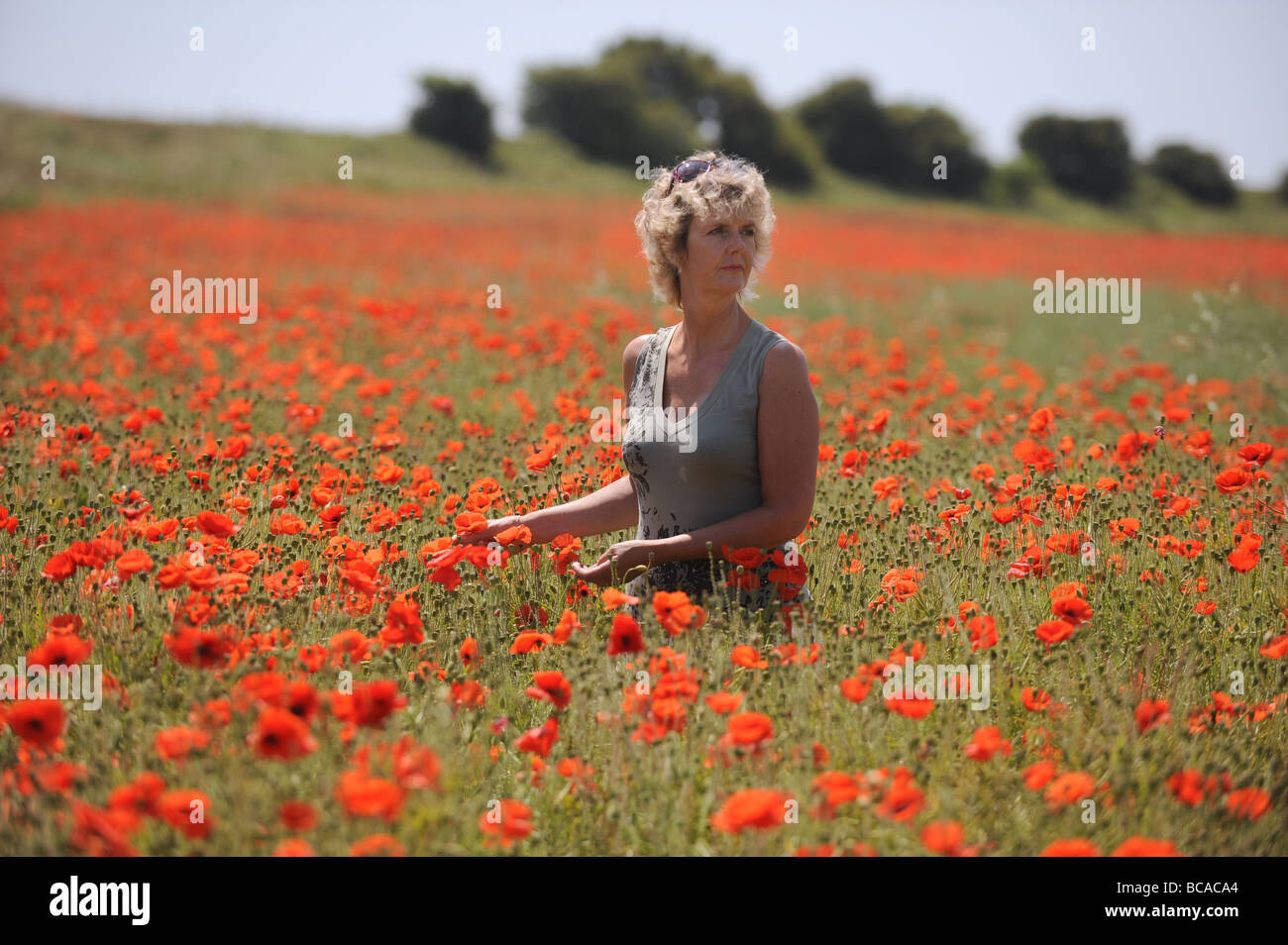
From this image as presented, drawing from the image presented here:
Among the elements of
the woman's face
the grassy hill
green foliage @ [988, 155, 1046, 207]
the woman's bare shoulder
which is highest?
green foliage @ [988, 155, 1046, 207]

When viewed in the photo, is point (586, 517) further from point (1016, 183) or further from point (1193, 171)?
point (1193, 171)

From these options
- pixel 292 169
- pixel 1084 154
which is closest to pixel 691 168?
pixel 292 169

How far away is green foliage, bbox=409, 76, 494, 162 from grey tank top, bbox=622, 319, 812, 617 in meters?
34.8

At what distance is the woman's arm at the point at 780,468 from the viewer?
9.37 ft

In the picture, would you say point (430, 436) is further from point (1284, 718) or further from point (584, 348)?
point (1284, 718)

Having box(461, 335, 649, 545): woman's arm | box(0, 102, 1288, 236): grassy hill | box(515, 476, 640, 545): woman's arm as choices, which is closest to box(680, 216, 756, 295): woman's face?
box(461, 335, 649, 545): woman's arm

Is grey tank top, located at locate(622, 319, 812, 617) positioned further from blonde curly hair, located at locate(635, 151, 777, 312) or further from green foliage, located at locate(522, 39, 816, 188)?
green foliage, located at locate(522, 39, 816, 188)

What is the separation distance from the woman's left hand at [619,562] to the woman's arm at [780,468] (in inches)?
1.4

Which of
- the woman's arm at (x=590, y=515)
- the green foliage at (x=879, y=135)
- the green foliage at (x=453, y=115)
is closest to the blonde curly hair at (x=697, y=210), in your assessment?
the woman's arm at (x=590, y=515)

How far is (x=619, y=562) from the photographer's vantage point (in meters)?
2.79

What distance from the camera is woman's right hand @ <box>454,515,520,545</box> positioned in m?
2.98

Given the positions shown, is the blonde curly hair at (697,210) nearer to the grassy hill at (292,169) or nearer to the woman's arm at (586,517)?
the woman's arm at (586,517)

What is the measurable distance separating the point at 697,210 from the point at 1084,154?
5288cm
